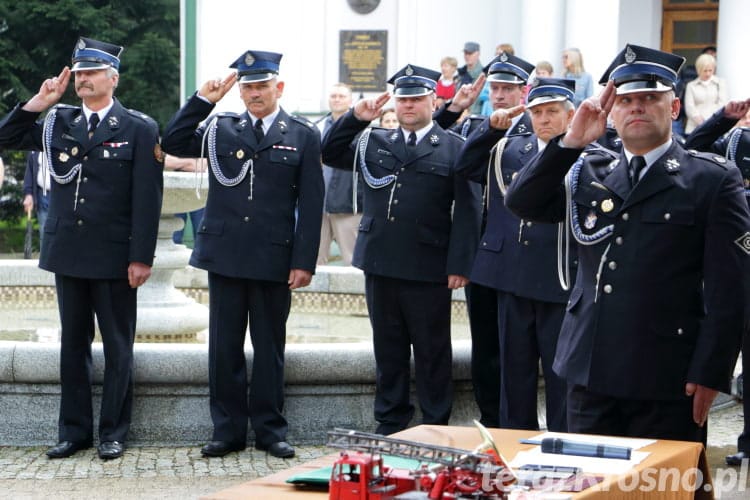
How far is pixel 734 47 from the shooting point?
631 inches

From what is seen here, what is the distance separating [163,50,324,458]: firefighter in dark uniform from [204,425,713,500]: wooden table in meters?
3.01

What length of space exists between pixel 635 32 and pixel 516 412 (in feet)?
41.5

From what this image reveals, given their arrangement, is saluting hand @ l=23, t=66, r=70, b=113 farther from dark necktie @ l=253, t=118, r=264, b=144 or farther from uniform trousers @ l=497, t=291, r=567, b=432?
uniform trousers @ l=497, t=291, r=567, b=432

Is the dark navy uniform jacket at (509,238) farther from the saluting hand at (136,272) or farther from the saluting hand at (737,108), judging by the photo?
the saluting hand at (136,272)

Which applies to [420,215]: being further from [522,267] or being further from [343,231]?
[343,231]

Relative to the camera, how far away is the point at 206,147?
24.0 feet

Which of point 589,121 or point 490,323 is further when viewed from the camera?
point 490,323

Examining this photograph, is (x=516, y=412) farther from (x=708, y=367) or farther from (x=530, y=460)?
(x=530, y=460)

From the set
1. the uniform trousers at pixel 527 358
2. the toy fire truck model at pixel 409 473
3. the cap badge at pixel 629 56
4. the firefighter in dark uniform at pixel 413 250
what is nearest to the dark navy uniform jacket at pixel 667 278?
the cap badge at pixel 629 56

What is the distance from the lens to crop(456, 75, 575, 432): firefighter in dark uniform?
6.73m

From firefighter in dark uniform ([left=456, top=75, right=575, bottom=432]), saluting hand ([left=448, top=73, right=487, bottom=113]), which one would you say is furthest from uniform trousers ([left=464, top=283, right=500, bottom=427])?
saluting hand ([left=448, top=73, right=487, bottom=113])

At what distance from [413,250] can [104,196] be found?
159cm

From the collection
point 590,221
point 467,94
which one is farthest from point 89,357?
point 590,221

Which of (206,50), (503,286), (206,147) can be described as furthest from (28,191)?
(503,286)
